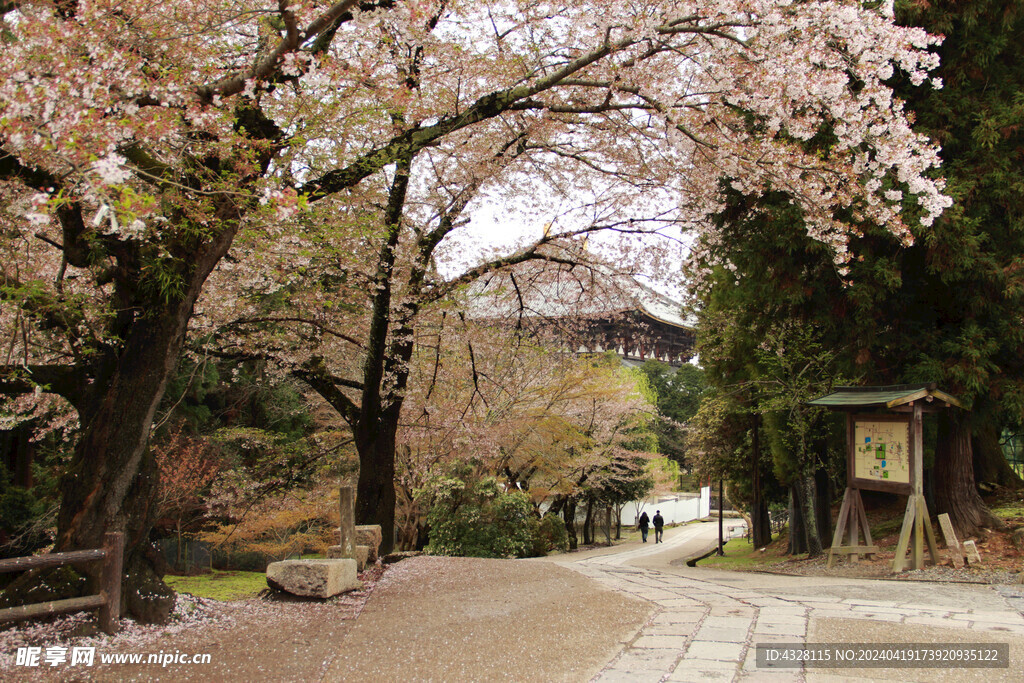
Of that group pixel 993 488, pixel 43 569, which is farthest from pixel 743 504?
pixel 43 569

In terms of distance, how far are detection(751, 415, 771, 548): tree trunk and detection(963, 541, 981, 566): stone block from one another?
545cm

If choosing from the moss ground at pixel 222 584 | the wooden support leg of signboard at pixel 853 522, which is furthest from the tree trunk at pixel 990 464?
the moss ground at pixel 222 584

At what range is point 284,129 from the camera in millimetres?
5551

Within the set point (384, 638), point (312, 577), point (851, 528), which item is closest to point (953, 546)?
point (851, 528)

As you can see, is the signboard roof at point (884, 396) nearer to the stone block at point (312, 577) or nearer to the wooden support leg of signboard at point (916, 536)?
the wooden support leg of signboard at point (916, 536)

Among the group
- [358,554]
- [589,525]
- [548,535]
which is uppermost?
[358,554]

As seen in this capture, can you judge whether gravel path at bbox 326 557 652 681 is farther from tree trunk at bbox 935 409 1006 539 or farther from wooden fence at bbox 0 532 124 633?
tree trunk at bbox 935 409 1006 539

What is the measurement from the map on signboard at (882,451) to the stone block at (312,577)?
6039mm

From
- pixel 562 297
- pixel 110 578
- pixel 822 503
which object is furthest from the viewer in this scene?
pixel 822 503

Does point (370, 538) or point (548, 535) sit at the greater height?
point (370, 538)

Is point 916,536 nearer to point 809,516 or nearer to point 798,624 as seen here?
point 798,624

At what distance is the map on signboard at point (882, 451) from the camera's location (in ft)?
24.8

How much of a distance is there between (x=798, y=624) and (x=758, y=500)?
33.2 ft

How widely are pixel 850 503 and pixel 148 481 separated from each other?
774 centimetres
